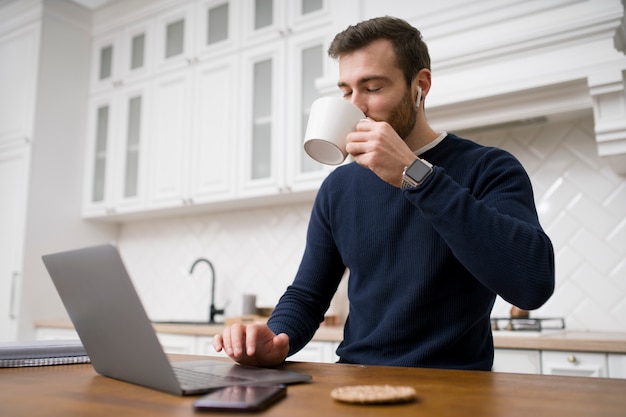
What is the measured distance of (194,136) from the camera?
10.8 feet

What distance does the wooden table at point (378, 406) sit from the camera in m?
0.57

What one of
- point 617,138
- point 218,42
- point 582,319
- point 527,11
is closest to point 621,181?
point 617,138

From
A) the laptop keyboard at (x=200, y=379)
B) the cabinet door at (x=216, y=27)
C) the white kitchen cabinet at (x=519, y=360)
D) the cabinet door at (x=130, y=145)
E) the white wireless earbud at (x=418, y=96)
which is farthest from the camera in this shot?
the cabinet door at (x=130, y=145)

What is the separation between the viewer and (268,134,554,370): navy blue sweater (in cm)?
98

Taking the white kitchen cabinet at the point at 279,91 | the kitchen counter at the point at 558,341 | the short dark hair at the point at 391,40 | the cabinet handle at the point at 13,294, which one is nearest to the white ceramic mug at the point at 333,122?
the short dark hair at the point at 391,40

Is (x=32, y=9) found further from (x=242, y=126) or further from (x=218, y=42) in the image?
(x=242, y=126)

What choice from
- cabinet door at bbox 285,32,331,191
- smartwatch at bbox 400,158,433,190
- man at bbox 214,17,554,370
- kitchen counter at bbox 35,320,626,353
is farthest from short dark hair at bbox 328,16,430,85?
cabinet door at bbox 285,32,331,191

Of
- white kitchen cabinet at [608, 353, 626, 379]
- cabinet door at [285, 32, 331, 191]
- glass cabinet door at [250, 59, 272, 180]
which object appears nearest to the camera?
white kitchen cabinet at [608, 353, 626, 379]

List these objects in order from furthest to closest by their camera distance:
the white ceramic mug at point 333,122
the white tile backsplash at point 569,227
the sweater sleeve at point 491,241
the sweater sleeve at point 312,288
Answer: the white tile backsplash at point 569,227 → the sweater sleeve at point 312,288 → the white ceramic mug at point 333,122 → the sweater sleeve at point 491,241

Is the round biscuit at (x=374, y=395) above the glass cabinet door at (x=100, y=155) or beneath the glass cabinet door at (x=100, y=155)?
beneath

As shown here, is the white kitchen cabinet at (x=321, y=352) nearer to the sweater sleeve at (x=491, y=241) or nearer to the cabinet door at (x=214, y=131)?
the cabinet door at (x=214, y=131)

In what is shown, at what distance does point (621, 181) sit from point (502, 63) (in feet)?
2.37

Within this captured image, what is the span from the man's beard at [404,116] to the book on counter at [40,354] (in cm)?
81

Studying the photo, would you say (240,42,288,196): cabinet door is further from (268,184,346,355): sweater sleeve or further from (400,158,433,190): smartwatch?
(400,158,433,190): smartwatch
